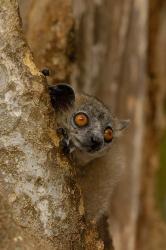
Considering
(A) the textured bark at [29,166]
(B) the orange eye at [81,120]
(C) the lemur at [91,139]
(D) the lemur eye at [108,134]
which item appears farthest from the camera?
(D) the lemur eye at [108,134]

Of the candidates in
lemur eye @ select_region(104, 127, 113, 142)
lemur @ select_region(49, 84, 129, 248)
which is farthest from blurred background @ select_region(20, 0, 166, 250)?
lemur eye @ select_region(104, 127, 113, 142)

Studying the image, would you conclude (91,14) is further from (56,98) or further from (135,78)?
(56,98)

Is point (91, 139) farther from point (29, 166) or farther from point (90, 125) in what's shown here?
point (29, 166)

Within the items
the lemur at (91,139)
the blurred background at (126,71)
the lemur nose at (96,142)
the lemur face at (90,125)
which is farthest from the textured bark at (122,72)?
the lemur nose at (96,142)

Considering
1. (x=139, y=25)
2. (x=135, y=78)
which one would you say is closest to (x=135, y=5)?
(x=139, y=25)

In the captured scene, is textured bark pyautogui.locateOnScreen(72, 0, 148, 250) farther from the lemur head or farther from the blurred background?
the lemur head

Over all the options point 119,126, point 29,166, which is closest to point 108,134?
point 119,126

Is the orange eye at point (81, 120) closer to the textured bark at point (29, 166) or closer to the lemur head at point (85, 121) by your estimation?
the lemur head at point (85, 121)
